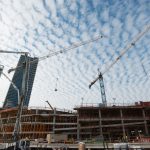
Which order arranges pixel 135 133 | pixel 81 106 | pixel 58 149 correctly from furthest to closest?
pixel 81 106
pixel 135 133
pixel 58 149

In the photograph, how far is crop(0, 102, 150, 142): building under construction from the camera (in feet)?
238

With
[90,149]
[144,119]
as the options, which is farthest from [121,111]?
[90,149]

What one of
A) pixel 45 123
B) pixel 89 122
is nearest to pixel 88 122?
pixel 89 122

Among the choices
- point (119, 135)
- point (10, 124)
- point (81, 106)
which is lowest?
point (119, 135)

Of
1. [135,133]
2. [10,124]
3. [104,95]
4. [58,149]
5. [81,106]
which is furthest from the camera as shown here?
[104,95]

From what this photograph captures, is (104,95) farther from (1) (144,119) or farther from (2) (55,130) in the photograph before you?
(2) (55,130)

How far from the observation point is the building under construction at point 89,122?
72.4 m

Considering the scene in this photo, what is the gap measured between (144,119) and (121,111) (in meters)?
9.28

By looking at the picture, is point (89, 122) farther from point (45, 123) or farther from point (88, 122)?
point (45, 123)

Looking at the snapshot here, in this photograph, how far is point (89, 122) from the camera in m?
74.7

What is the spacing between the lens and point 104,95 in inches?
4102

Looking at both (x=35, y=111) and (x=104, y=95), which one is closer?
(x=35, y=111)

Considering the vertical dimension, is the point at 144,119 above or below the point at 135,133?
above

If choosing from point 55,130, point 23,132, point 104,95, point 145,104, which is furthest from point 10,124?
point 145,104
